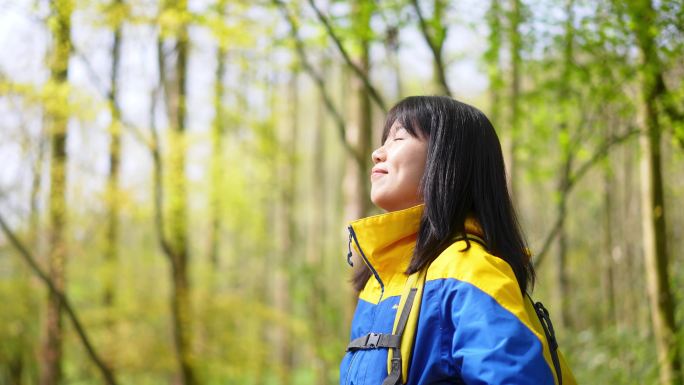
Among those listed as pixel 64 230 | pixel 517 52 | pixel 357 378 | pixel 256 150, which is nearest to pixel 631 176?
pixel 256 150

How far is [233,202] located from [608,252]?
696 cm

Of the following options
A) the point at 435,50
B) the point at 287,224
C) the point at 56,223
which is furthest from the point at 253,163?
the point at 435,50

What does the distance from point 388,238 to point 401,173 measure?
0.16 m

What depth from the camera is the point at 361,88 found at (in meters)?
7.05

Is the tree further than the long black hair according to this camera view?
Yes

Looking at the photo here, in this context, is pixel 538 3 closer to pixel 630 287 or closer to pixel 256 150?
pixel 630 287

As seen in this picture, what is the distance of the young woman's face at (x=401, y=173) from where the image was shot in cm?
164

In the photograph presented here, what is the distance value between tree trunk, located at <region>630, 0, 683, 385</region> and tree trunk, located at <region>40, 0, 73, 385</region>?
5687mm

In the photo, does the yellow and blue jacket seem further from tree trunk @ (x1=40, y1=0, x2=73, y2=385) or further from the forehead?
tree trunk @ (x1=40, y1=0, x2=73, y2=385)

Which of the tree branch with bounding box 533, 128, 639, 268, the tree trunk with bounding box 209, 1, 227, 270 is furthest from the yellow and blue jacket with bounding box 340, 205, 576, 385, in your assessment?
the tree trunk with bounding box 209, 1, 227, 270

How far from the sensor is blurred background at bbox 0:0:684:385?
4.46m

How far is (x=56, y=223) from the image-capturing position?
9.53m

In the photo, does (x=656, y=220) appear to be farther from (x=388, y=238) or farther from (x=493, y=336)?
(x=493, y=336)

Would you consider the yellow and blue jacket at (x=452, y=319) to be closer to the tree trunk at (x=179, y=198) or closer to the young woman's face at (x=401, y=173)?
the young woman's face at (x=401, y=173)
